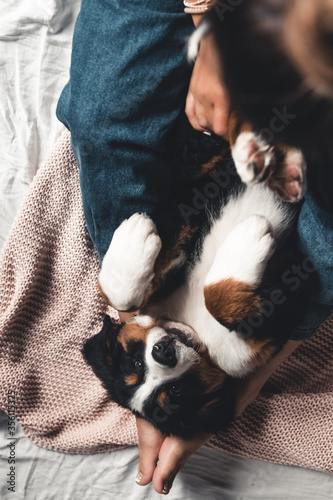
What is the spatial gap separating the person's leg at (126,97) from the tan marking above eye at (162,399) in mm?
437

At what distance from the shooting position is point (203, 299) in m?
1.14

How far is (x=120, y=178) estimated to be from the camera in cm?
116

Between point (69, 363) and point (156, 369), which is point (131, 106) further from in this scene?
point (69, 363)

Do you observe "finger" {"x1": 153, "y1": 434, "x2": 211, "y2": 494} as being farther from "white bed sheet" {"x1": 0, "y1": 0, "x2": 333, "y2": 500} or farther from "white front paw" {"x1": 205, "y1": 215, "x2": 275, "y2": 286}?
"white front paw" {"x1": 205, "y1": 215, "x2": 275, "y2": 286}

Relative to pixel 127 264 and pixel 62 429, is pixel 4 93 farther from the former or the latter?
pixel 62 429

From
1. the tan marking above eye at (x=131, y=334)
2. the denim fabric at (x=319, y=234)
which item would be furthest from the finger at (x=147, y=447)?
the denim fabric at (x=319, y=234)

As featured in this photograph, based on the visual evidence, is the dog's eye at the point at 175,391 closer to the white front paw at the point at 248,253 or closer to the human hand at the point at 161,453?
the human hand at the point at 161,453

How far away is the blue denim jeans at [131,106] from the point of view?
105 centimetres

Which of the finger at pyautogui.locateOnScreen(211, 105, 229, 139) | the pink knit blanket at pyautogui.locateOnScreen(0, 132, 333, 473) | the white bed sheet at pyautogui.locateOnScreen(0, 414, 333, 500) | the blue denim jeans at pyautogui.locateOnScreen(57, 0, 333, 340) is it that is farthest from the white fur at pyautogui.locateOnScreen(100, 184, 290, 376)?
the white bed sheet at pyautogui.locateOnScreen(0, 414, 333, 500)

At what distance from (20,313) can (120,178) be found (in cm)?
62

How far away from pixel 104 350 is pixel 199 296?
0.28 meters

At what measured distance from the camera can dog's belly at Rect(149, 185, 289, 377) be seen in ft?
3.53

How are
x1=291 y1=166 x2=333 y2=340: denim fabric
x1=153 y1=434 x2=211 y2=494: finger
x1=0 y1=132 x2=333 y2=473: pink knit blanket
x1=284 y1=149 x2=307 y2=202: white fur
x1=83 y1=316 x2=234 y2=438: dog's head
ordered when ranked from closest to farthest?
x1=284 y1=149 x2=307 y2=202: white fur < x1=291 y1=166 x2=333 y2=340: denim fabric < x1=83 y1=316 x2=234 y2=438: dog's head < x1=153 y1=434 x2=211 y2=494: finger < x1=0 y1=132 x2=333 y2=473: pink knit blanket

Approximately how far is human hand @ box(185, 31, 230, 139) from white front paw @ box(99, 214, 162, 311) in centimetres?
26
